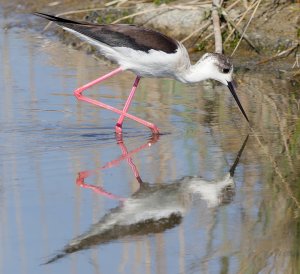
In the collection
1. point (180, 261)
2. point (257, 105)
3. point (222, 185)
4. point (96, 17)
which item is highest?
point (96, 17)

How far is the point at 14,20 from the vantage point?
10.6 meters

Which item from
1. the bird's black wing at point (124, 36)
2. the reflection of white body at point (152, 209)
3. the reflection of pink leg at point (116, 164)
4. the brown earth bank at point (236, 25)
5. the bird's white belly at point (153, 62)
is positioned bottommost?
the reflection of white body at point (152, 209)

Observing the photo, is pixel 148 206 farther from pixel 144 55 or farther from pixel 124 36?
pixel 124 36

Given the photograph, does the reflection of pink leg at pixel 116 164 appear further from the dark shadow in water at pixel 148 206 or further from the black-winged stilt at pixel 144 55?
the black-winged stilt at pixel 144 55

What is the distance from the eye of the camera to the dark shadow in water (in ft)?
14.7

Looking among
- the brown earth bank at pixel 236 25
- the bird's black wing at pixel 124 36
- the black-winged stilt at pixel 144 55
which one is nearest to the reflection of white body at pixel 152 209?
the black-winged stilt at pixel 144 55

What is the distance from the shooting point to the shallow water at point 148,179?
428 centimetres

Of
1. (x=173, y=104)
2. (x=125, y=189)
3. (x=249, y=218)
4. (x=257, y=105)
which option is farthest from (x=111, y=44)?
(x=249, y=218)

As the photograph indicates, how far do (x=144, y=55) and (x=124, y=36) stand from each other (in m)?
0.21

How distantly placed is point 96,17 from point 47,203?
17.1 ft

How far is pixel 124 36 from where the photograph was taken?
677 cm

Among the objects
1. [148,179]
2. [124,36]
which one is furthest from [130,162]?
[124,36]

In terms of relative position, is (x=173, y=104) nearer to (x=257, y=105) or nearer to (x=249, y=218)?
(x=257, y=105)

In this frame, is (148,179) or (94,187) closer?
(94,187)
